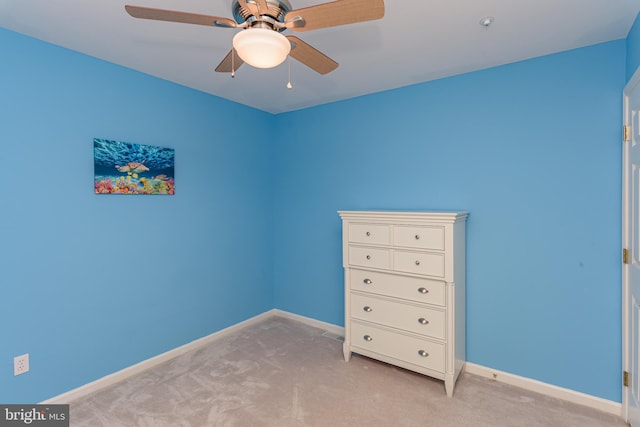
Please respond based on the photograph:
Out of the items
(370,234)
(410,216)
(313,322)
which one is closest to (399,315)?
(370,234)

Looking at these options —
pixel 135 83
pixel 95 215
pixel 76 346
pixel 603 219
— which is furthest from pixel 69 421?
pixel 603 219

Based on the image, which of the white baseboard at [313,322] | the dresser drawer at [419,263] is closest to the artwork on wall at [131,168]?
the white baseboard at [313,322]

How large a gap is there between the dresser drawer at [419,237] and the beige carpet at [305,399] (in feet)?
3.57

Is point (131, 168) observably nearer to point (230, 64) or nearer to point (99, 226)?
point (99, 226)

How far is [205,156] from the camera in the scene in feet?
10.5

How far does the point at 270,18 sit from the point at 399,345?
2.43m

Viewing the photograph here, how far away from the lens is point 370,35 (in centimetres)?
211

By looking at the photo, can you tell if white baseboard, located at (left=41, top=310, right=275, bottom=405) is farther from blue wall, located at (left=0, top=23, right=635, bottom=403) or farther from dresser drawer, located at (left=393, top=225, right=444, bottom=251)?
dresser drawer, located at (left=393, top=225, right=444, bottom=251)

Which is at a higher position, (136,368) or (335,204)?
(335,204)

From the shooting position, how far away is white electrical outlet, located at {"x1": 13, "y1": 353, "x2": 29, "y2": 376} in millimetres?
2064

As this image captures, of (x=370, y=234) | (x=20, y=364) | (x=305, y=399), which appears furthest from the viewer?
(x=370, y=234)

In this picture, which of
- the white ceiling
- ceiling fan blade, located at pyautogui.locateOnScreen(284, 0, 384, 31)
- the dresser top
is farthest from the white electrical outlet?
ceiling fan blade, located at pyautogui.locateOnScreen(284, 0, 384, 31)

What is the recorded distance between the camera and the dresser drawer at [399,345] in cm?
243

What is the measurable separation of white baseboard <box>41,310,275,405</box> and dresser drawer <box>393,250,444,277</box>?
1994 millimetres
